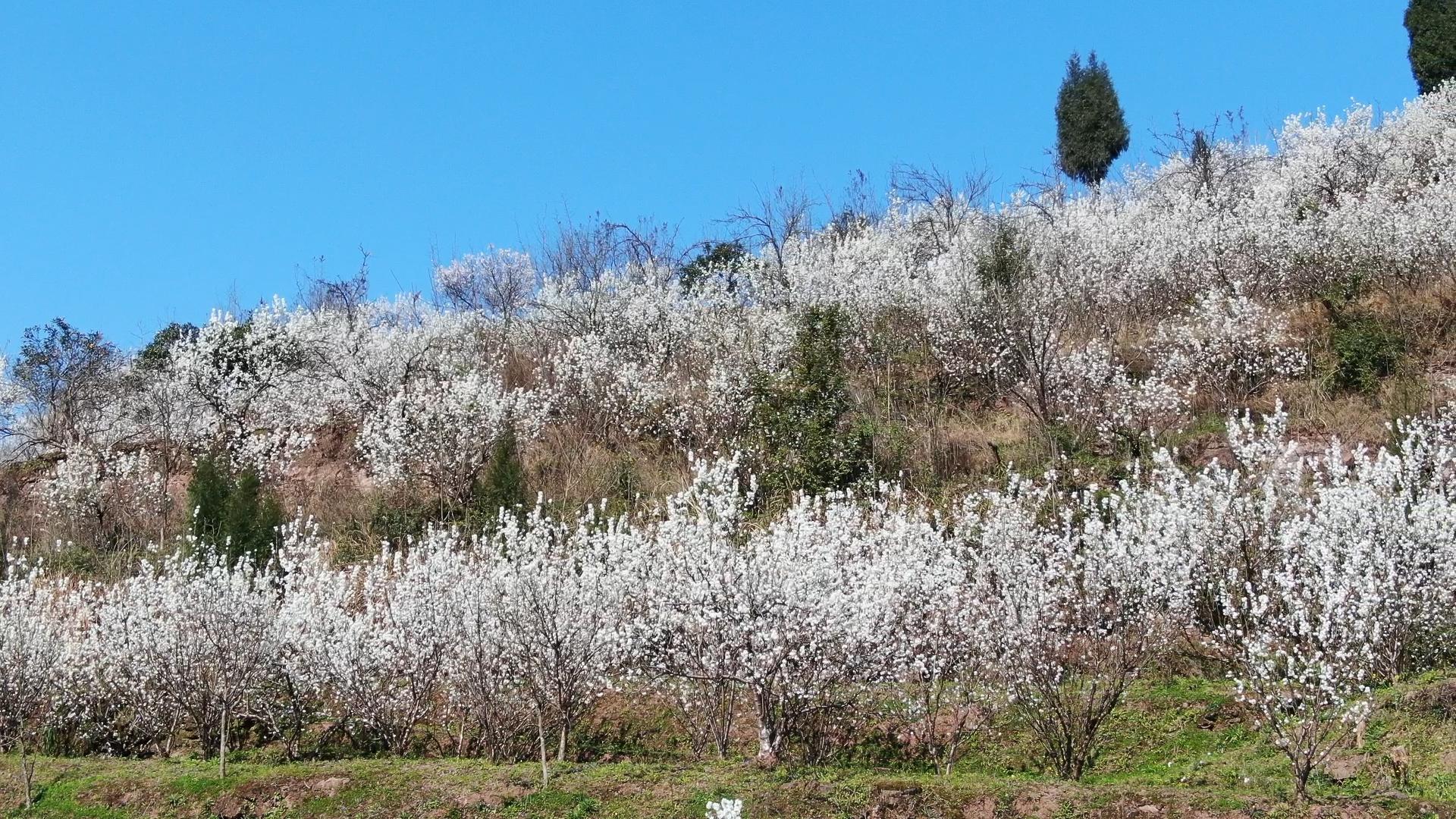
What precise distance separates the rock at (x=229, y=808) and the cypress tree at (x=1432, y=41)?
37.5m

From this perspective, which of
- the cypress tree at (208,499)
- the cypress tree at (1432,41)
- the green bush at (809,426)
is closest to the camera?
the green bush at (809,426)

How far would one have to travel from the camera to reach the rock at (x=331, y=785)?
947 cm

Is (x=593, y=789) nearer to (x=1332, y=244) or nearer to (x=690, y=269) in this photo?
(x=1332, y=244)

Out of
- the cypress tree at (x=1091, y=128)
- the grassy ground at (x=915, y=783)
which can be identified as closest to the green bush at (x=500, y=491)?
the grassy ground at (x=915, y=783)

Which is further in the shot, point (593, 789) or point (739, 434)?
point (739, 434)

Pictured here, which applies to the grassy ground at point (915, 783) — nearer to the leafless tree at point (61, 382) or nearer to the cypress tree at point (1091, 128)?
the leafless tree at point (61, 382)

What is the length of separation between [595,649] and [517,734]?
196cm

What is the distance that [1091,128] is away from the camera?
41.8m

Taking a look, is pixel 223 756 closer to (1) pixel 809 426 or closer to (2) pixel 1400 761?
(2) pixel 1400 761

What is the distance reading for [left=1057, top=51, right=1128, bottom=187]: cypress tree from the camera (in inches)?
1636

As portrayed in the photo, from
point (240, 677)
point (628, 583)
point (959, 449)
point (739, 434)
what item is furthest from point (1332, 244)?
point (240, 677)

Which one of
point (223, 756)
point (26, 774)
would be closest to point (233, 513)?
point (26, 774)

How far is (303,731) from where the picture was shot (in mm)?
12469

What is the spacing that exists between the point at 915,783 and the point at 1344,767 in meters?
3.10
